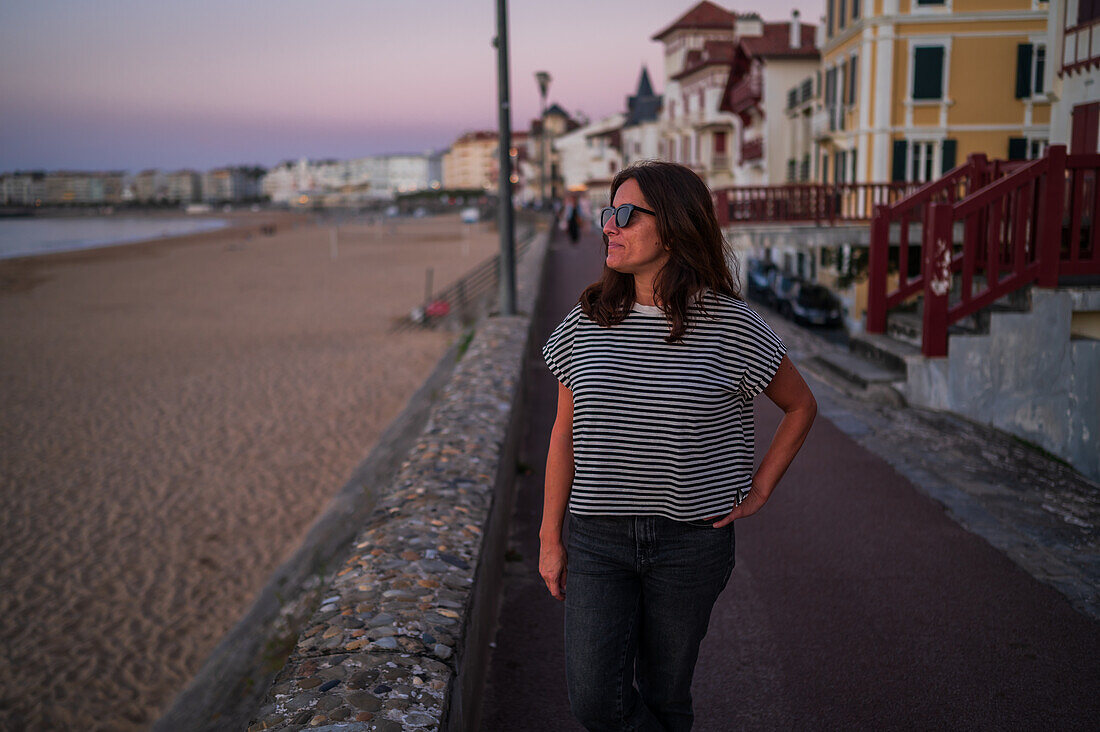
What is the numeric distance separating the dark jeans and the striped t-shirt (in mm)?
67

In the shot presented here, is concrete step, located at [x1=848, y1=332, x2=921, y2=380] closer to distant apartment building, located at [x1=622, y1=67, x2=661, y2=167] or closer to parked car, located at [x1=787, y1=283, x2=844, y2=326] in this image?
parked car, located at [x1=787, y1=283, x2=844, y2=326]

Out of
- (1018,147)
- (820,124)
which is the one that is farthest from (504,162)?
(820,124)

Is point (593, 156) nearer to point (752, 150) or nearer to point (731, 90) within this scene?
point (731, 90)

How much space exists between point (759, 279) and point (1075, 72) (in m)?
13.8

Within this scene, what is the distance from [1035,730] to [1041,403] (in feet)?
15.5

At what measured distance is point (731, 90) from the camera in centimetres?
4312

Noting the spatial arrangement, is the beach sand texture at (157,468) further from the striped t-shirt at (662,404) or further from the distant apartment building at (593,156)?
the distant apartment building at (593,156)

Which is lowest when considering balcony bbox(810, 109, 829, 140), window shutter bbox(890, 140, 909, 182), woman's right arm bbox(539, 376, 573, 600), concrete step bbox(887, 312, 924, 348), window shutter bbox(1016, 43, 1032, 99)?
concrete step bbox(887, 312, 924, 348)

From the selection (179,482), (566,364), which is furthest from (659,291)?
(179,482)

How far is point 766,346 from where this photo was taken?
7.79ft

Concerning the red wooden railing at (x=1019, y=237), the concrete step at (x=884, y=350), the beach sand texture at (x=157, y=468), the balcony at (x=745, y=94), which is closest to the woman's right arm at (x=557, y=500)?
the beach sand texture at (x=157, y=468)

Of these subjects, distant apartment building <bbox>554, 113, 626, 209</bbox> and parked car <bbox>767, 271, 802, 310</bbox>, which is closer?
parked car <bbox>767, 271, 802, 310</bbox>

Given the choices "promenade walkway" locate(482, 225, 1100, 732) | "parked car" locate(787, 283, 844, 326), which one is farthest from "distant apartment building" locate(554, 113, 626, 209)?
"promenade walkway" locate(482, 225, 1100, 732)

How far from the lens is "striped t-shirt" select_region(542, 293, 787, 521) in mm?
2301
